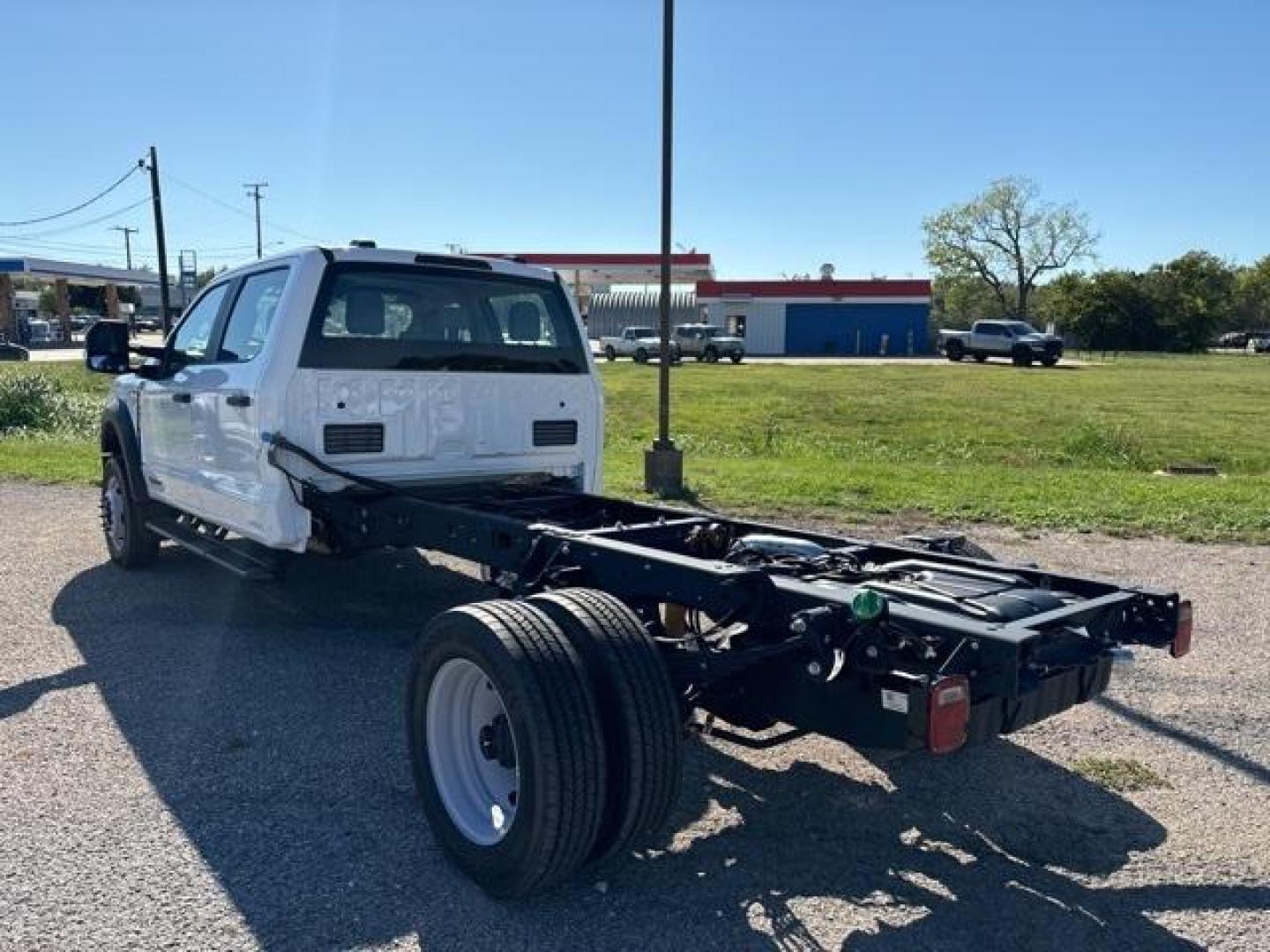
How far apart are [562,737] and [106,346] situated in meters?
5.27

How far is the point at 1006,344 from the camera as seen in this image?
48.2m

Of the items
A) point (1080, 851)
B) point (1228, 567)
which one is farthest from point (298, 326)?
point (1228, 567)

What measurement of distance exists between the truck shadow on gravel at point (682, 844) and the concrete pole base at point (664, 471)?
19.5ft

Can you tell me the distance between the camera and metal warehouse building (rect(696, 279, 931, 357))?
207 feet

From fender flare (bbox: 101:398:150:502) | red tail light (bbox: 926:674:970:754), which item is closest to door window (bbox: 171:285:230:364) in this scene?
fender flare (bbox: 101:398:150:502)

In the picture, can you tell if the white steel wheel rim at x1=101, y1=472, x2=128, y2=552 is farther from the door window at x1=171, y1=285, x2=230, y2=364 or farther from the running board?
the door window at x1=171, y1=285, x2=230, y2=364

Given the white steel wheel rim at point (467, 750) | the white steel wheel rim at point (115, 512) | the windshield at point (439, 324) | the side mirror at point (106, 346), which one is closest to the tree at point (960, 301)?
the white steel wheel rim at point (115, 512)

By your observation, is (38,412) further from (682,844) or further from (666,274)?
(682,844)

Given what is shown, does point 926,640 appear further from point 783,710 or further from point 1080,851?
point 1080,851

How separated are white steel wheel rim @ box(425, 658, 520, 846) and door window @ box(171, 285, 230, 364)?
3660 mm

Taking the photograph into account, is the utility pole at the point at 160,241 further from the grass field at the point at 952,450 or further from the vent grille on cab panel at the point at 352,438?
the vent grille on cab panel at the point at 352,438

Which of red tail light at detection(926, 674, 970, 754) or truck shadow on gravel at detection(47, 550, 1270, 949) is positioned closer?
red tail light at detection(926, 674, 970, 754)

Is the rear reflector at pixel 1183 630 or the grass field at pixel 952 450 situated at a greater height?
the rear reflector at pixel 1183 630

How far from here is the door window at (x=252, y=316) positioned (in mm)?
5777
